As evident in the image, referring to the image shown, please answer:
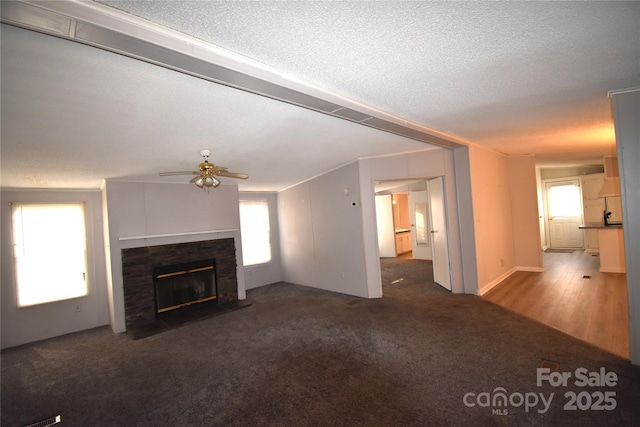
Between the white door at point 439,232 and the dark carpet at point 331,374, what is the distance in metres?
0.86

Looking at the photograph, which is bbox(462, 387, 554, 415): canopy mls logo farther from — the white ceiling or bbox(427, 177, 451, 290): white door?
bbox(427, 177, 451, 290): white door

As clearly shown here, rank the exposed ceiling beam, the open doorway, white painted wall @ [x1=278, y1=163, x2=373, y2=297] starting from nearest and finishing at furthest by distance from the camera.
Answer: the exposed ceiling beam → the open doorway → white painted wall @ [x1=278, y1=163, x2=373, y2=297]

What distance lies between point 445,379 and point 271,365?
176 centimetres

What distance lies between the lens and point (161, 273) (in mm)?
5105

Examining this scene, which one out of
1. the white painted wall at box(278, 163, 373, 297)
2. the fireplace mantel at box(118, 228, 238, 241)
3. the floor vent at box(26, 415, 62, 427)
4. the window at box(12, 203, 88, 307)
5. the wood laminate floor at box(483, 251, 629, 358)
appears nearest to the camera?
the floor vent at box(26, 415, 62, 427)

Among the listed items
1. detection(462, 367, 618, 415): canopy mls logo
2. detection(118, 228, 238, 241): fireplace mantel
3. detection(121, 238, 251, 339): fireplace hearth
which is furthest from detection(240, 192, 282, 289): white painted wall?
detection(462, 367, 618, 415): canopy mls logo

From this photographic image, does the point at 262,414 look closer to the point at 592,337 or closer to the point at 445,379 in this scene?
the point at 445,379

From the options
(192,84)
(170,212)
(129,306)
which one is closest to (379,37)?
(192,84)

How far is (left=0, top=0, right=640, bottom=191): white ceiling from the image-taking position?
1529mm

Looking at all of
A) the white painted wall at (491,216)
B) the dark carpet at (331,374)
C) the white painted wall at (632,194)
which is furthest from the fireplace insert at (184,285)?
the white painted wall at (632,194)

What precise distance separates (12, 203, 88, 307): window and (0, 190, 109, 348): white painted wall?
84 millimetres

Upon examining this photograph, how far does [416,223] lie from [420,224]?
5.9 inches

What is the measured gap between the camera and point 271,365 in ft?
10.2

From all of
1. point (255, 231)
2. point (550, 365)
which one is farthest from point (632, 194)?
point (255, 231)
